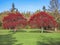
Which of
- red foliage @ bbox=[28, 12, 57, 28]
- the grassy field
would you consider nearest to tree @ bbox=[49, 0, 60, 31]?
red foliage @ bbox=[28, 12, 57, 28]

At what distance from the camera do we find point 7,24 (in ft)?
120

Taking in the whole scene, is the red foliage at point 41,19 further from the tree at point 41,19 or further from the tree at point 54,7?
the tree at point 54,7

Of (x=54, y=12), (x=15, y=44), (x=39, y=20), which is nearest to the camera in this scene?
(x=15, y=44)

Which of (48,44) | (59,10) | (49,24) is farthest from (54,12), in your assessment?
(48,44)

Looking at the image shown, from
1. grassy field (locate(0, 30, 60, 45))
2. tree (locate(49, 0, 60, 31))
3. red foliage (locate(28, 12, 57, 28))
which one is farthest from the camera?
tree (locate(49, 0, 60, 31))

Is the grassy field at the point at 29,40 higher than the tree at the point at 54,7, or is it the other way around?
the tree at the point at 54,7

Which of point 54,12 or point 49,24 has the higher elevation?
point 54,12

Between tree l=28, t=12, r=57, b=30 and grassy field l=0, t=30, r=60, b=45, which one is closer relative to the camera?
grassy field l=0, t=30, r=60, b=45

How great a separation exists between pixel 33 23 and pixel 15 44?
19.9 m

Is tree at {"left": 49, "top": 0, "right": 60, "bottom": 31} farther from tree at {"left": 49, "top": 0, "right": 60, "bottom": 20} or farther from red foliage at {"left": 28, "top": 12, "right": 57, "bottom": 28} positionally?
red foliage at {"left": 28, "top": 12, "right": 57, "bottom": 28}

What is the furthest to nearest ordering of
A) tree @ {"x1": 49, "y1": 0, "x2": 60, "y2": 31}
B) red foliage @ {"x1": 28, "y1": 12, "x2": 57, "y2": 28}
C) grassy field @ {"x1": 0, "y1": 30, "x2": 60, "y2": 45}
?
tree @ {"x1": 49, "y1": 0, "x2": 60, "y2": 31} < red foliage @ {"x1": 28, "y1": 12, "x2": 57, "y2": 28} < grassy field @ {"x1": 0, "y1": 30, "x2": 60, "y2": 45}

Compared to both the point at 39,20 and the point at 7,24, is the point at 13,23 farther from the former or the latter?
the point at 39,20

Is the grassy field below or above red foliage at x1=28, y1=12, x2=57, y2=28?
below

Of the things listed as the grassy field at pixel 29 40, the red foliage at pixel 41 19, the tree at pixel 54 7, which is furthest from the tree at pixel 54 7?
the grassy field at pixel 29 40
